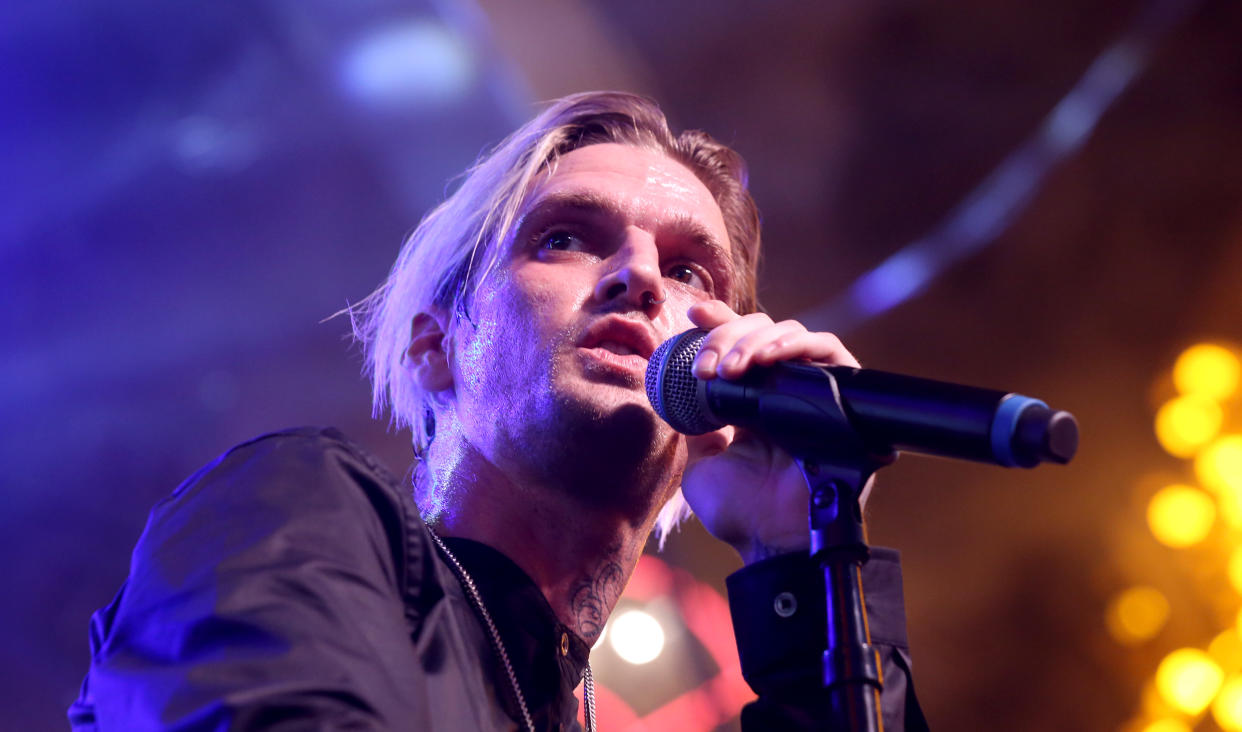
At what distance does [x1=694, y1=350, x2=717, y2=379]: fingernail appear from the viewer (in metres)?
1.33

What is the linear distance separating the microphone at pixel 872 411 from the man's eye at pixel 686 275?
0.62 meters

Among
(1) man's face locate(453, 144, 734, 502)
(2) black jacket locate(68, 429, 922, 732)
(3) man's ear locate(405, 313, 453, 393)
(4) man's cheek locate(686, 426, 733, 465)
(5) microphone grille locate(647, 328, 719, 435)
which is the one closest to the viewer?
(2) black jacket locate(68, 429, 922, 732)

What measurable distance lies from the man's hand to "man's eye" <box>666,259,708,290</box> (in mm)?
362

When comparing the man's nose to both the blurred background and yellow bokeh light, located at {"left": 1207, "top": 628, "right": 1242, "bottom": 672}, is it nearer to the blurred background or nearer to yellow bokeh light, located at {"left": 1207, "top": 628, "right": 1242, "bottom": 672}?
the blurred background

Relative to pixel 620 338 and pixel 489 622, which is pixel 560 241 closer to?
pixel 620 338

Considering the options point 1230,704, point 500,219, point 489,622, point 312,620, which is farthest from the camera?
point 1230,704

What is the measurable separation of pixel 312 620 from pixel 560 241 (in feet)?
3.76

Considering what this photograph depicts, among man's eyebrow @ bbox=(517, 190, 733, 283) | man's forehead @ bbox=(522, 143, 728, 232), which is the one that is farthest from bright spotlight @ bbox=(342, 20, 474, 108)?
man's eyebrow @ bbox=(517, 190, 733, 283)

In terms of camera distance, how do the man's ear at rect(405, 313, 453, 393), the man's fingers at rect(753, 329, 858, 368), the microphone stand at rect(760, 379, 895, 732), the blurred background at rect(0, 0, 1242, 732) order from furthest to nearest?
the blurred background at rect(0, 0, 1242, 732) < the man's ear at rect(405, 313, 453, 393) < the man's fingers at rect(753, 329, 858, 368) < the microphone stand at rect(760, 379, 895, 732)

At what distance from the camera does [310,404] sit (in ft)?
11.9

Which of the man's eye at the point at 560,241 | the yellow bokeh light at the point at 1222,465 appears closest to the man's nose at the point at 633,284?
the man's eye at the point at 560,241

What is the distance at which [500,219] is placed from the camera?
6.91 ft

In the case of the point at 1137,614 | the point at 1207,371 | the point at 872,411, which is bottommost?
the point at 872,411

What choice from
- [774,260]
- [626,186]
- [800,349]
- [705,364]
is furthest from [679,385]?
[774,260]
